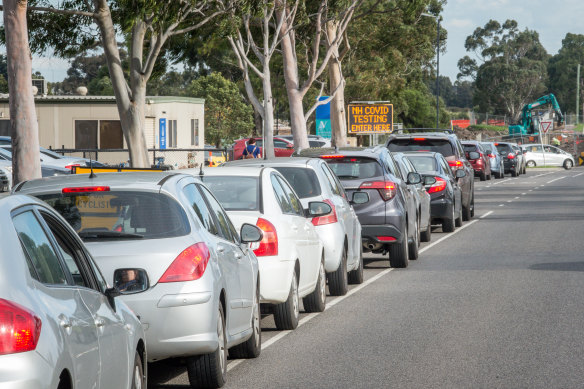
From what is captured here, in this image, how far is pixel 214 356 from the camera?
26.2ft

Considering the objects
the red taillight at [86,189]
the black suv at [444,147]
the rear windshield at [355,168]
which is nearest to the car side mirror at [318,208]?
the rear windshield at [355,168]

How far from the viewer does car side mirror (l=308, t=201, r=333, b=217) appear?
40.3 ft

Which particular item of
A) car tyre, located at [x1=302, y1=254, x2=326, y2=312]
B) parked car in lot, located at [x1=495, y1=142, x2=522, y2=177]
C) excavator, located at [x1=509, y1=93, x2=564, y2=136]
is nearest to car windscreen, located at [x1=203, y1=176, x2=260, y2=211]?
car tyre, located at [x1=302, y1=254, x2=326, y2=312]

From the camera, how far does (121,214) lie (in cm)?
782

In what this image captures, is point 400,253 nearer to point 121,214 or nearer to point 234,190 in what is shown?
point 234,190

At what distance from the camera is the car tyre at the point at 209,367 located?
26.2 ft

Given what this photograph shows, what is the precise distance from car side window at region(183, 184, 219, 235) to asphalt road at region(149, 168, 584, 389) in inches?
45.1

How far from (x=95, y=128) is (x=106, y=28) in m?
24.1

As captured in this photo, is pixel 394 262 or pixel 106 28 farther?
pixel 106 28

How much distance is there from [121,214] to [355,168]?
29.5 feet

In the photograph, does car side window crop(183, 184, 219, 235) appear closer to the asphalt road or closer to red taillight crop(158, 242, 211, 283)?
red taillight crop(158, 242, 211, 283)

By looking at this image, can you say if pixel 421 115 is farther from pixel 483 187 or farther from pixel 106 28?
pixel 106 28

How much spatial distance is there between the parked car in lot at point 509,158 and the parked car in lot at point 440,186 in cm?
3510

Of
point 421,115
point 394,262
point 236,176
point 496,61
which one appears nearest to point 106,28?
point 394,262
